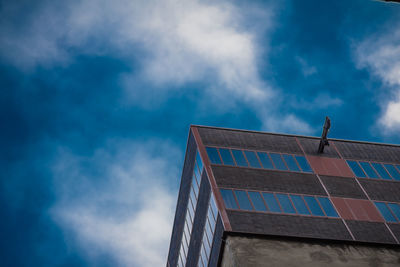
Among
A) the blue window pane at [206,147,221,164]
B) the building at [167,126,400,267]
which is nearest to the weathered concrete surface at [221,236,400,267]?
the building at [167,126,400,267]

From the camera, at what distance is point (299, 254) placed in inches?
1243

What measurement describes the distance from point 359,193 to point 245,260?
50.1 feet

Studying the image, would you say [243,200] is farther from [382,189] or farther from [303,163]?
[382,189]

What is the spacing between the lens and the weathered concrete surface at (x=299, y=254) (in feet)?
101

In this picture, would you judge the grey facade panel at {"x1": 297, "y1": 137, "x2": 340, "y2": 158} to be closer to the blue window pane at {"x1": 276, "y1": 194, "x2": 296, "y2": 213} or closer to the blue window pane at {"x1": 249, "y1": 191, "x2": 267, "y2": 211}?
the blue window pane at {"x1": 276, "y1": 194, "x2": 296, "y2": 213}

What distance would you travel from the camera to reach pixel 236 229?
109 ft

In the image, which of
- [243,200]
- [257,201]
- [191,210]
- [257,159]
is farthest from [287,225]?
[191,210]

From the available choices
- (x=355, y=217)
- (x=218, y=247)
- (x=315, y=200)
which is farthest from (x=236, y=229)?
(x=355, y=217)

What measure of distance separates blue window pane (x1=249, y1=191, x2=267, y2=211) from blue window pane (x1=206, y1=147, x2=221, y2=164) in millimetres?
4814

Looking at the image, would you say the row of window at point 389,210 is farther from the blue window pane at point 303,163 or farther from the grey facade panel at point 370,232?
the blue window pane at point 303,163

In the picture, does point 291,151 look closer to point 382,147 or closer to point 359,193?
point 359,193

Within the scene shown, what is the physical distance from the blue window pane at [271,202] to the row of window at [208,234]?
4.53m

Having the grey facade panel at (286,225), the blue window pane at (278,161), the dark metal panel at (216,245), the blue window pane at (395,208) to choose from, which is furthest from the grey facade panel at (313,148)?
the dark metal panel at (216,245)

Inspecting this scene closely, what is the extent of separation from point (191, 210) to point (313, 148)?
13.8m
